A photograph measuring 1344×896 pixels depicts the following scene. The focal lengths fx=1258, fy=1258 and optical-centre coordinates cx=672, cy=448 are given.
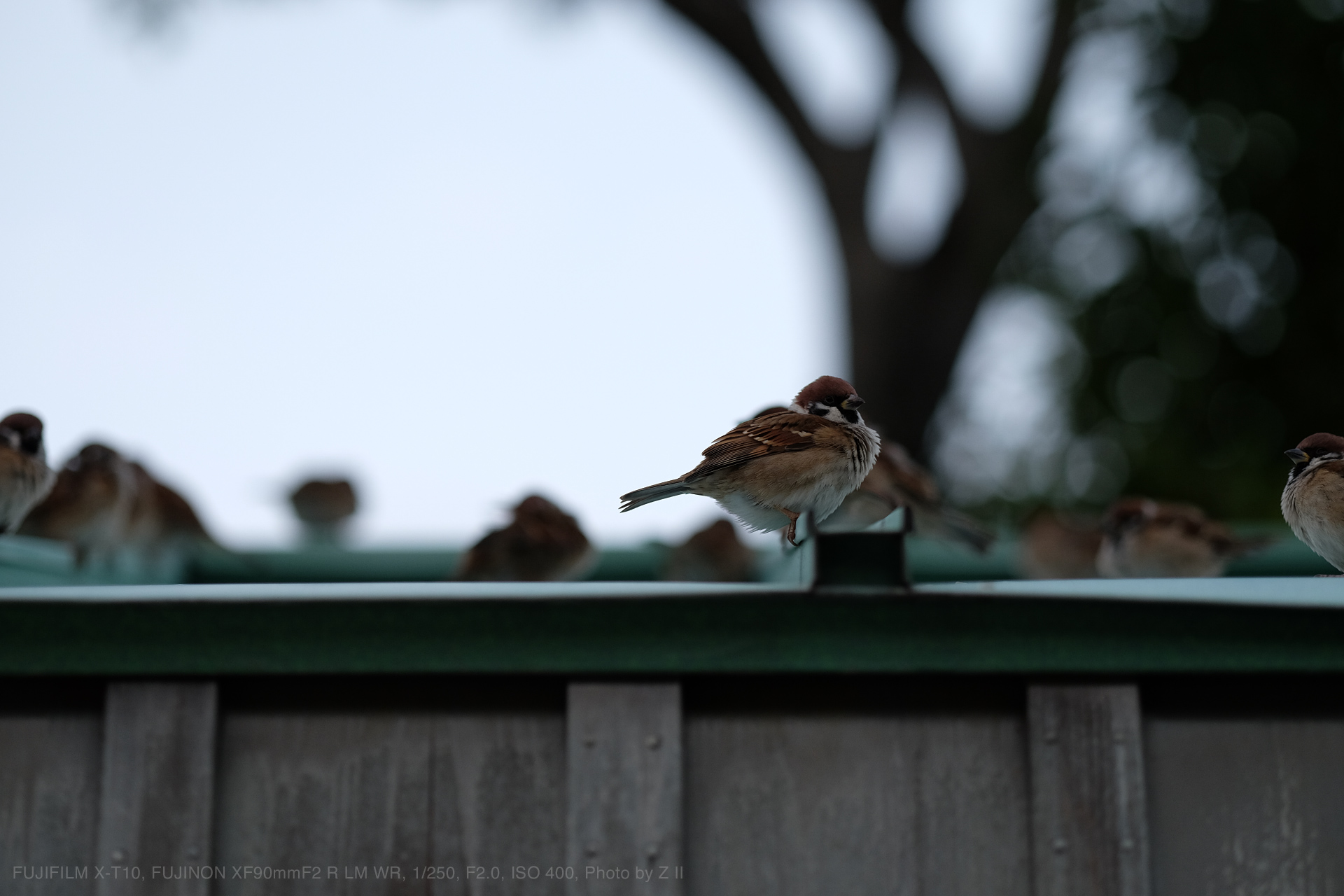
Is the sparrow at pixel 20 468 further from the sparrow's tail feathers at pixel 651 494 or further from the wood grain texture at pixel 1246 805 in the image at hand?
the wood grain texture at pixel 1246 805

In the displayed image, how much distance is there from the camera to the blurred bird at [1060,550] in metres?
6.43

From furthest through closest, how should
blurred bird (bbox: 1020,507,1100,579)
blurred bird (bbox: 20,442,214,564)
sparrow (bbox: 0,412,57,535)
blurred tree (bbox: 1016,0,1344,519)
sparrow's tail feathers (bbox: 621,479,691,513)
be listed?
blurred tree (bbox: 1016,0,1344,519) → blurred bird (bbox: 1020,507,1100,579) → blurred bird (bbox: 20,442,214,564) → sparrow (bbox: 0,412,57,535) → sparrow's tail feathers (bbox: 621,479,691,513)

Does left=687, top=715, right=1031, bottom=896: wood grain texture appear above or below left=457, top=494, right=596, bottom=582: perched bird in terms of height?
below

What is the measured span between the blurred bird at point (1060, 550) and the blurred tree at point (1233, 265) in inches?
128

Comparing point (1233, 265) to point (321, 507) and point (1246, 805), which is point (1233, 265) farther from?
point (1246, 805)

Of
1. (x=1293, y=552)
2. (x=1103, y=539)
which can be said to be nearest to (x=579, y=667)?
(x=1293, y=552)

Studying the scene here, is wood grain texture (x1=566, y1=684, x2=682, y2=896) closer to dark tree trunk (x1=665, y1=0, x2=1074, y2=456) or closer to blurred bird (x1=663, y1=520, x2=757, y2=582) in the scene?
blurred bird (x1=663, y1=520, x2=757, y2=582)

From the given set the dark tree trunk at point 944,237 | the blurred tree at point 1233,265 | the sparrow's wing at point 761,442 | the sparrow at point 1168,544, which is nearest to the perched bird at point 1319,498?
the sparrow's wing at point 761,442

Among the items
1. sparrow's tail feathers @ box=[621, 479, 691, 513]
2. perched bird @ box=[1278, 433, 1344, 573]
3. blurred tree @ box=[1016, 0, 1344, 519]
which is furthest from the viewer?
blurred tree @ box=[1016, 0, 1344, 519]

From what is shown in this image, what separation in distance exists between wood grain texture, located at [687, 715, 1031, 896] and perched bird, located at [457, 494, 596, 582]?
326 centimetres

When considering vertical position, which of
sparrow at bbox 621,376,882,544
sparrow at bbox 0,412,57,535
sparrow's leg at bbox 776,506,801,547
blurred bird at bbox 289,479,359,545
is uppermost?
blurred bird at bbox 289,479,359,545

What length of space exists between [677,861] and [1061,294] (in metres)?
10.3

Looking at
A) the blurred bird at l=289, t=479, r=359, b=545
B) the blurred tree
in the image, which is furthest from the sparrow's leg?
the blurred tree

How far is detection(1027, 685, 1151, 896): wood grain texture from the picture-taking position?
5.62 ft
